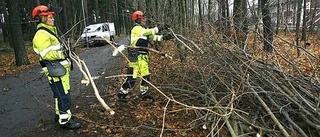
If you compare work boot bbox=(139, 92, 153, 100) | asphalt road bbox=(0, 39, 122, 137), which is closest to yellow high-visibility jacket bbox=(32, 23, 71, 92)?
asphalt road bbox=(0, 39, 122, 137)

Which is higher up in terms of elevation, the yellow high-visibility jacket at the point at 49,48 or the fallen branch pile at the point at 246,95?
the yellow high-visibility jacket at the point at 49,48

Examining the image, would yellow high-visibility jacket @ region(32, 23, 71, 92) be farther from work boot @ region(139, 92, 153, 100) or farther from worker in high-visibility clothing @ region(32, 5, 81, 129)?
work boot @ region(139, 92, 153, 100)

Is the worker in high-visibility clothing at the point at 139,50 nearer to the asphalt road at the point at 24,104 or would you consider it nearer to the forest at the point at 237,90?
the forest at the point at 237,90

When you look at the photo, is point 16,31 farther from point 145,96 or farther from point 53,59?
point 53,59

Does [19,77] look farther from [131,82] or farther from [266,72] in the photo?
[266,72]

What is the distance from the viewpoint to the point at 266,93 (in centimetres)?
502

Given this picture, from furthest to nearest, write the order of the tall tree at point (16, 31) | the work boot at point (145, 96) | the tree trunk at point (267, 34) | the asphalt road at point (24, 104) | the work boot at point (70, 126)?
the tall tree at point (16, 31) → the work boot at point (145, 96) → the tree trunk at point (267, 34) → the asphalt road at point (24, 104) → the work boot at point (70, 126)

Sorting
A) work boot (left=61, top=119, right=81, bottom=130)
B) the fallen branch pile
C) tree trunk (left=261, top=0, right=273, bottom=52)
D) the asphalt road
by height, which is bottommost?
the asphalt road

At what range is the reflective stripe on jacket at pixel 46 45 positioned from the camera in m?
5.26

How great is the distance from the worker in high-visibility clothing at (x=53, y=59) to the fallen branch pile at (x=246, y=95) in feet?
6.23

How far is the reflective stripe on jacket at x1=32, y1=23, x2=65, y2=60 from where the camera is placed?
17.3ft

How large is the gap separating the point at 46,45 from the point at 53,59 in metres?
0.25

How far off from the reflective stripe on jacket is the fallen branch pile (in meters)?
2.02

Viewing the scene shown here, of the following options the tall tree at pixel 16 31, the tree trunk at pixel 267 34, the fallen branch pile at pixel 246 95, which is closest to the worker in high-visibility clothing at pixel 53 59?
the fallen branch pile at pixel 246 95
